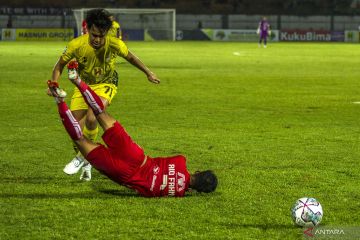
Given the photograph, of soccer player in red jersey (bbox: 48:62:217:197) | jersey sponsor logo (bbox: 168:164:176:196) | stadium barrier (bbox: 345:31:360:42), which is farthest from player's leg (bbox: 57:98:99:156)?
stadium barrier (bbox: 345:31:360:42)

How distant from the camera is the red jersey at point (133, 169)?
7.16 m

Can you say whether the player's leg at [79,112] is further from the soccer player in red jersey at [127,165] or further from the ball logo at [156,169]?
the ball logo at [156,169]

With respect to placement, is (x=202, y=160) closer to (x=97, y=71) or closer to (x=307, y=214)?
(x=97, y=71)

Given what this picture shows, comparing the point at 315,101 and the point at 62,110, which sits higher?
the point at 62,110

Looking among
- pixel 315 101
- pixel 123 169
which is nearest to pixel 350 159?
pixel 123 169

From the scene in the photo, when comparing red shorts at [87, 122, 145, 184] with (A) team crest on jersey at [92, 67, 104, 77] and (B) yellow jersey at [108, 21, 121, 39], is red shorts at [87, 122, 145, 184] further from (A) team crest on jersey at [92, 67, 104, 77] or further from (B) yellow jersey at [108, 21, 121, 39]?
(B) yellow jersey at [108, 21, 121, 39]

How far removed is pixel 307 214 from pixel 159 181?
1.64 meters

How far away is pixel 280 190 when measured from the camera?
769 cm

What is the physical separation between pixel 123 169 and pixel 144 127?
5531 mm

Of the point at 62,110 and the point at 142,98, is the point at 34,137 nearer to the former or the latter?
the point at 62,110

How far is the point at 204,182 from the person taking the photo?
7.27 meters

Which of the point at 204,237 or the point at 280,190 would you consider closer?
the point at 204,237

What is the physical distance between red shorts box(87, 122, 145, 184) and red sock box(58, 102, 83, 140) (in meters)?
0.23

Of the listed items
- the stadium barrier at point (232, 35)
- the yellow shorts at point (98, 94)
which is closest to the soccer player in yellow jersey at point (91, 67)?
the yellow shorts at point (98, 94)
